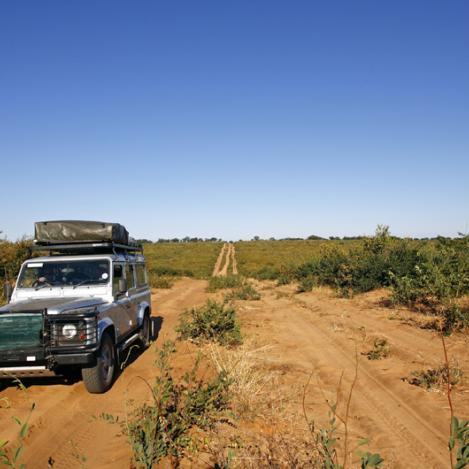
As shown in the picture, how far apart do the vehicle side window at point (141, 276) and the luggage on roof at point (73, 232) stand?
160 centimetres

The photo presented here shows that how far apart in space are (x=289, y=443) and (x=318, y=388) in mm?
2050

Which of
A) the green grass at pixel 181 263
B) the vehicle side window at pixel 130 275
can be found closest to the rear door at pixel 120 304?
the vehicle side window at pixel 130 275

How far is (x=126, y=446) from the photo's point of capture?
4.05m

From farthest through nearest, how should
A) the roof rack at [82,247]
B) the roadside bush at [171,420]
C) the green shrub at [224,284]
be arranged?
the green shrub at [224,284], the roof rack at [82,247], the roadside bush at [171,420]

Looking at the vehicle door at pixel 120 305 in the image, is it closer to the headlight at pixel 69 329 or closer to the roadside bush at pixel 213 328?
the headlight at pixel 69 329

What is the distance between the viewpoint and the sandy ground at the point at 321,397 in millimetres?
4070

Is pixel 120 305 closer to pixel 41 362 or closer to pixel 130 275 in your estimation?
pixel 130 275

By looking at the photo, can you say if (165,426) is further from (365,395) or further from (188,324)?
(188,324)

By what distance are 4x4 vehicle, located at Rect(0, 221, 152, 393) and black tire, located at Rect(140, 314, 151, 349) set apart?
21mm

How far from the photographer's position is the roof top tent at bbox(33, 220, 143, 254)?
7289 millimetres

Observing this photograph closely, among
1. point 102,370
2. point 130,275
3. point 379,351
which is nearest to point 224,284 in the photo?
point 130,275

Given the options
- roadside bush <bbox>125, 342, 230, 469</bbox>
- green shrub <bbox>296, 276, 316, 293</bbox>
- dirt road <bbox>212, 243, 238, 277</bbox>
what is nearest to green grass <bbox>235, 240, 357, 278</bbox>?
dirt road <bbox>212, 243, 238, 277</bbox>

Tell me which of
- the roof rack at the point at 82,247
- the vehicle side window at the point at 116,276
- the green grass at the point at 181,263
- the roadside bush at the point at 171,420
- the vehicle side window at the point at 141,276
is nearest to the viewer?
the roadside bush at the point at 171,420

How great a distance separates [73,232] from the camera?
24.2ft
